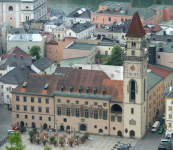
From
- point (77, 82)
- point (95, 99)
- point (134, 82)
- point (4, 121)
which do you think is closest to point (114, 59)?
point (77, 82)

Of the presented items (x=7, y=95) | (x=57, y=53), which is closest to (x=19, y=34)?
(x=57, y=53)

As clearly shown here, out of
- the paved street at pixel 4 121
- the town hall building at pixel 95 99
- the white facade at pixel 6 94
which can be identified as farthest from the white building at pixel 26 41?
the town hall building at pixel 95 99

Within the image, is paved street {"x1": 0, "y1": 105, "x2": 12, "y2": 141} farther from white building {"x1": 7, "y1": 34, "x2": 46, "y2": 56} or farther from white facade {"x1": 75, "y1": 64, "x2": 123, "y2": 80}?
white building {"x1": 7, "y1": 34, "x2": 46, "y2": 56}

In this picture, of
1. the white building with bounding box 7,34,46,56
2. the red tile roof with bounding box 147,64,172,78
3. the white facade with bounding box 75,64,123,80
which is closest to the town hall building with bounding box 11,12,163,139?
the red tile roof with bounding box 147,64,172,78

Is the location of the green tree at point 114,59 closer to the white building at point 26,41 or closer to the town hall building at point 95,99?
the white building at point 26,41

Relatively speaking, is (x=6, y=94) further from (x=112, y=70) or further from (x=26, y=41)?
(x=26, y=41)

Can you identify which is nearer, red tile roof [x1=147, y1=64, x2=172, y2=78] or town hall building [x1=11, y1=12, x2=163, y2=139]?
town hall building [x1=11, y1=12, x2=163, y2=139]
